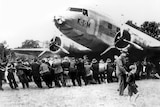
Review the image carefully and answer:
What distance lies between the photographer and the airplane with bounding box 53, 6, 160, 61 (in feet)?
56.3

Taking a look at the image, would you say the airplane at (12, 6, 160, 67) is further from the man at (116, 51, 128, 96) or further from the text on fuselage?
the man at (116, 51, 128, 96)

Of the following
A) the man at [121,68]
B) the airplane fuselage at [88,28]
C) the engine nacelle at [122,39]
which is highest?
the airplane fuselage at [88,28]

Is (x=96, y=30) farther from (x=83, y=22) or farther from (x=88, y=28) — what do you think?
(x=83, y=22)

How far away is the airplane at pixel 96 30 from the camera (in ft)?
56.3

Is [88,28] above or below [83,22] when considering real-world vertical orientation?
below

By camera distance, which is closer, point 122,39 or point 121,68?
point 121,68

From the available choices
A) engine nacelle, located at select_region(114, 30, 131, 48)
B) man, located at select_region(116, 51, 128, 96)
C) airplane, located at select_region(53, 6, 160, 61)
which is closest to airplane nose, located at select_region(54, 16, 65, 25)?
airplane, located at select_region(53, 6, 160, 61)

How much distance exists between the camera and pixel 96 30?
17875 millimetres

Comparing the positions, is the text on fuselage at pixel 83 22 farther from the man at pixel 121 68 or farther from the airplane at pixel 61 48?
the man at pixel 121 68

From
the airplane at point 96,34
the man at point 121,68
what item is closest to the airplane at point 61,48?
the airplane at point 96,34

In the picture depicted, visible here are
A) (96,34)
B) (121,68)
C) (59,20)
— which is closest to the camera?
(121,68)

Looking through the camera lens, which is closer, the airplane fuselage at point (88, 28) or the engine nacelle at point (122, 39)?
the airplane fuselage at point (88, 28)

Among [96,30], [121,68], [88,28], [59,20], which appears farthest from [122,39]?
[121,68]

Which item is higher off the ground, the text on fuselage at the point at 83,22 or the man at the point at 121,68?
the text on fuselage at the point at 83,22
